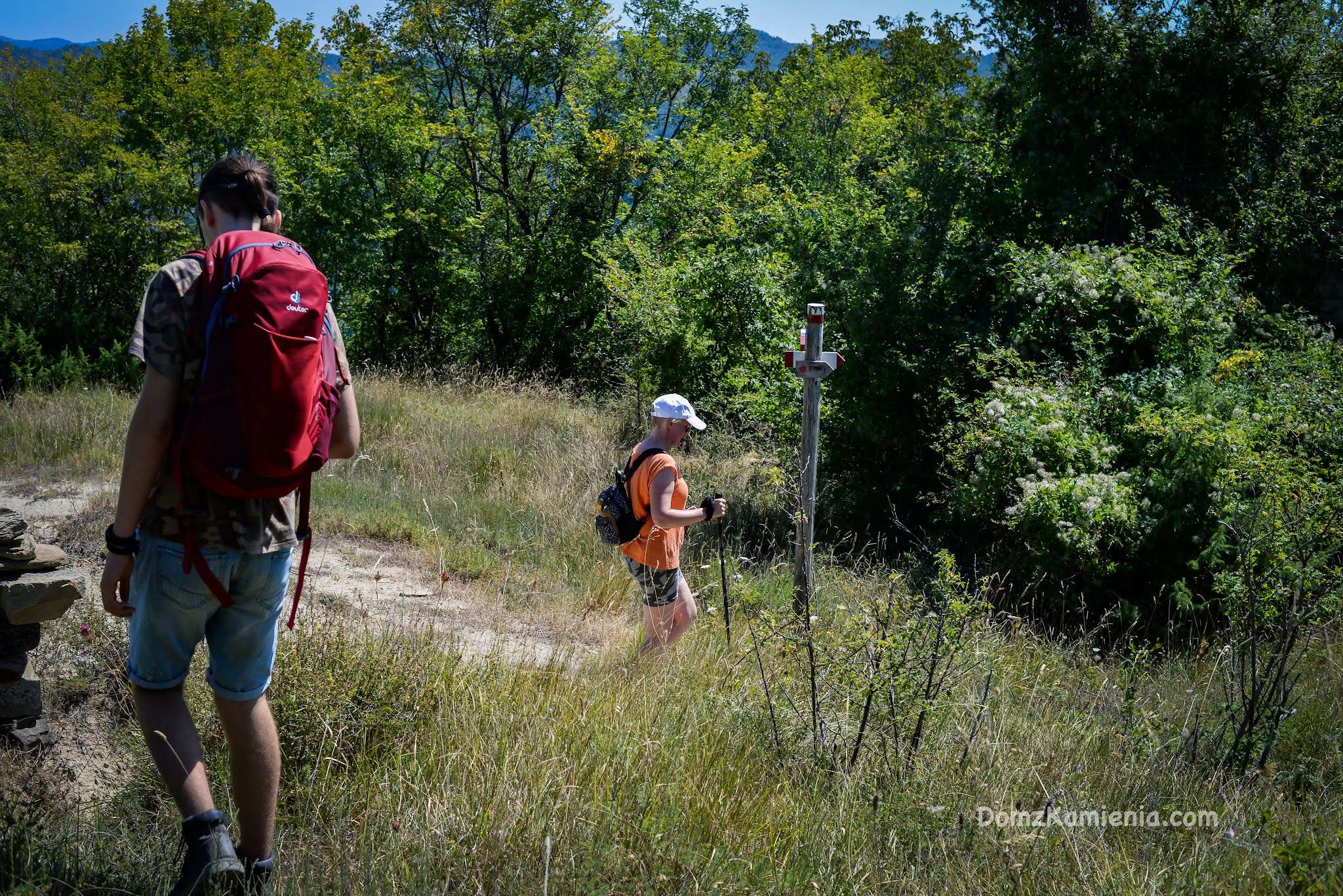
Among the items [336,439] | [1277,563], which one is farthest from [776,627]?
[1277,563]

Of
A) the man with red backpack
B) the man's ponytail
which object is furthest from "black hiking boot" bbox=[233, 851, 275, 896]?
the man's ponytail

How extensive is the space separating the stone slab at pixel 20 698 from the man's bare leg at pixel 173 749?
1.48 meters

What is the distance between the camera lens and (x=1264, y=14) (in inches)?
386

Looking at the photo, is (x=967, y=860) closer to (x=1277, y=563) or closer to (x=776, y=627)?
(x=776, y=627)

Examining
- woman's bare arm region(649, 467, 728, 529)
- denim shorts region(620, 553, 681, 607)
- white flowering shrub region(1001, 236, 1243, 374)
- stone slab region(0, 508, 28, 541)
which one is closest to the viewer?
stone slab region(0, 508, 28, 541)

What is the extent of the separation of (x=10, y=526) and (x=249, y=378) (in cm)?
186

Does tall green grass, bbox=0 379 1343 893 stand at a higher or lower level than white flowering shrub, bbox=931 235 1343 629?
lower

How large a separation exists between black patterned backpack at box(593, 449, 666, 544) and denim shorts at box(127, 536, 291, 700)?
2.24 meters

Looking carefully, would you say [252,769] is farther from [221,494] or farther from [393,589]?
[393,589]

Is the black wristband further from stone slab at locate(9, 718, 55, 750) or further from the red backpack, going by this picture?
stone slab at locate(9, 718, 55, 750)

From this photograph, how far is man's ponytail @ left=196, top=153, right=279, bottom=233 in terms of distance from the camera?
2.53 meters

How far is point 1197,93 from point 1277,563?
20.7 ft

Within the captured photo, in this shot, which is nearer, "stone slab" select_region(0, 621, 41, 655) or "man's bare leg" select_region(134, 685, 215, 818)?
"man's bare leg" select_region(134, 685, 215, 818)

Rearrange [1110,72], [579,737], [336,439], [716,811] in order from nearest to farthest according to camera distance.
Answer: [336,439] → [716,811] → [579,737] → [1110,72]
